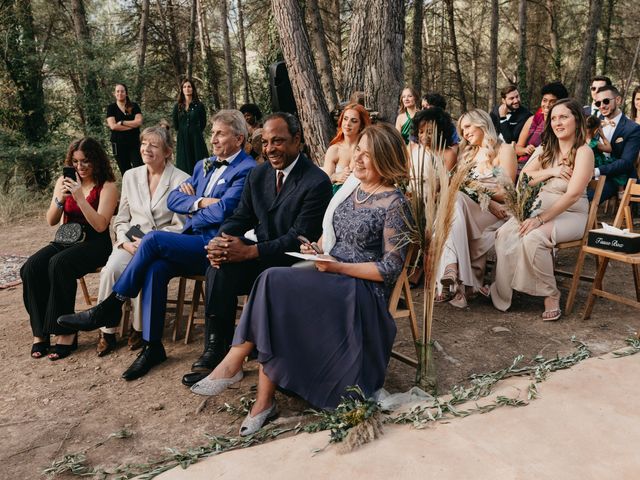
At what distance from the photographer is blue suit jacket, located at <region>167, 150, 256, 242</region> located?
4.26 m

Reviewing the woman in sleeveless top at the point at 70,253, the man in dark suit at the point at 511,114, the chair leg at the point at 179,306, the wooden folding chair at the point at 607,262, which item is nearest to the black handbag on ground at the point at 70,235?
A: the woman in sleeveless top at the point at 70,253

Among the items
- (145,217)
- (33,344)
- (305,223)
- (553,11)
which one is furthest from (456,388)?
(553,11)

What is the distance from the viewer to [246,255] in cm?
361

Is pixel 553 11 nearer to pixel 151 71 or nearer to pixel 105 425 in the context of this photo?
pixel 151 71

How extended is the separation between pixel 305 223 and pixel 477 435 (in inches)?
70.1

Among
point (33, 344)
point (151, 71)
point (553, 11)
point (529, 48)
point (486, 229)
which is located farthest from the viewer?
point (529, 48)

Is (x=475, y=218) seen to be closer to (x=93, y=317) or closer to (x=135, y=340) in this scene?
(x=135, y=340)

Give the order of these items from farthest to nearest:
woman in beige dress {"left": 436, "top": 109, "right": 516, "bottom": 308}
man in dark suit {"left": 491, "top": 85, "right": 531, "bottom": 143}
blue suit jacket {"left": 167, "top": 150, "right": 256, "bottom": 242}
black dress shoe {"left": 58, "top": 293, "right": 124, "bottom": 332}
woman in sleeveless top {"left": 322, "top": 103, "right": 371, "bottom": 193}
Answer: man in dark suit {"left": 491, "top": 85, "right": 531, "bottom": 143}, woman in sleeveless top {"left": 322, "top": 103, "right": 371, "bottom": 193}, woman in beige dress {"left": 436, "top": 109, "right": 516, "bottom": 308}, blue suit jacket {"left": 167, "top": 150, "right": 256, "bottom": 242}, black dress shoe {"left": 58, "top": 293, "right": 124, "bottom": 332}

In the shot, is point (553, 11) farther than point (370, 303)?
Yes

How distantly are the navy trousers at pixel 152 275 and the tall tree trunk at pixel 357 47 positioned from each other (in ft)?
10.4

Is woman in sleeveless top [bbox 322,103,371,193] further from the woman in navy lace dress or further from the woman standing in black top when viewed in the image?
the woman standing in black top

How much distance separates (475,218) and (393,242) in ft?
7.07

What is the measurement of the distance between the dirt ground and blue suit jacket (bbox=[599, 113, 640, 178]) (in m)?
1.77

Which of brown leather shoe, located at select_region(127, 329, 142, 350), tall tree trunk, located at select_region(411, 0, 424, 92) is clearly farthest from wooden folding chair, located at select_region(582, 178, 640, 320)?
tall tree trunk, located at select_region(411, 0, 424, 92)
